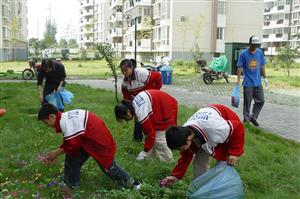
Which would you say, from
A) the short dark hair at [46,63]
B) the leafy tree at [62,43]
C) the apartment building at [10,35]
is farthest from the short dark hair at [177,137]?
the leafy tree at [62,43]

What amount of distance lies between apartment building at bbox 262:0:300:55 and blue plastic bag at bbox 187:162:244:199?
66.8m

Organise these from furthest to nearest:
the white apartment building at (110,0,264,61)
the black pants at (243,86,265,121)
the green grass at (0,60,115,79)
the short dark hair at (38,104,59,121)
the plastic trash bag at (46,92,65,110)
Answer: the white apartment building at (110,0,264,61)
the green grass at (0,60,115,79)
the black pants at (243,86,265,121)
the plastic trash bag at (46,92,65,110)
the short dark hair at (38,104,59,121)

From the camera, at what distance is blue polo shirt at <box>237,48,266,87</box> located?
24.9ft

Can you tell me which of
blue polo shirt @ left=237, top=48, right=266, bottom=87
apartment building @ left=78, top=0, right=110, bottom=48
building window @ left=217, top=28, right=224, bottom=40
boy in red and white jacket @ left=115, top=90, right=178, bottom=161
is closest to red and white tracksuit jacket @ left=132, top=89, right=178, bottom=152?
boy in red and white jacket @ left=115, top=90, right=178, bottom=161

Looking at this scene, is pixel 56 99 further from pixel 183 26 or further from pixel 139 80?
pixel 183 26

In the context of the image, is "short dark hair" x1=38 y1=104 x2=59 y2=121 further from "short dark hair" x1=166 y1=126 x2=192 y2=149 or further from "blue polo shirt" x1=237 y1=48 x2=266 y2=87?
"blue polo shirt" x1=237 y1=48 x2=266 y2=87

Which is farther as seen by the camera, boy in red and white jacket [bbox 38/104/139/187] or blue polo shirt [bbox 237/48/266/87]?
blue polo shirt [bbox 237/48/266/87]

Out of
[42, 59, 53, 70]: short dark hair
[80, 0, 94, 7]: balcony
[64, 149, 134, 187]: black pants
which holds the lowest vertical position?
[64, 149, 134, 187]: black pants

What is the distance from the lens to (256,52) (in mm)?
7617

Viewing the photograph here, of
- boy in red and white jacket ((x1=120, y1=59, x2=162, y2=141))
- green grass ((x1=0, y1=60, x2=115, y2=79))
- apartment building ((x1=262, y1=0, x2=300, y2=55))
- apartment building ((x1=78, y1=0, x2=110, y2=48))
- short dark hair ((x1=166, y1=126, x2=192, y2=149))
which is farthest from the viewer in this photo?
apartment building ((x1=78, y1=0, x2=110, y2=48))

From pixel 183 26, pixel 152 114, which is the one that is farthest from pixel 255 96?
pixel 183 26

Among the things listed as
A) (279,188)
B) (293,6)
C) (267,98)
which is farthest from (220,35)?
(279,188)

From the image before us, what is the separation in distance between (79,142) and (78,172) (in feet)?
1.55

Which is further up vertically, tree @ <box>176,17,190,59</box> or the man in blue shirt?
tree @ <box>176,17,190,59</box>
